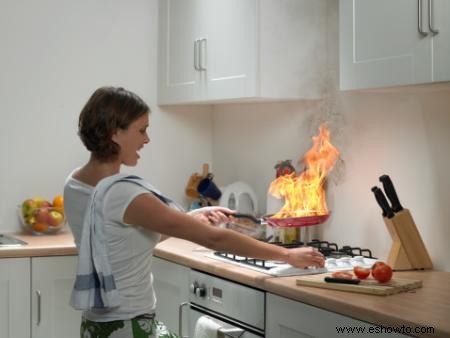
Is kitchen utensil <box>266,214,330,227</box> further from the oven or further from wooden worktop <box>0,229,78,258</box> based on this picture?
wooden worktop <box>0,229,78,258</box>

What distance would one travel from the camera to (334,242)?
318 centimetres

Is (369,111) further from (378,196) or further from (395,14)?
(395,14)

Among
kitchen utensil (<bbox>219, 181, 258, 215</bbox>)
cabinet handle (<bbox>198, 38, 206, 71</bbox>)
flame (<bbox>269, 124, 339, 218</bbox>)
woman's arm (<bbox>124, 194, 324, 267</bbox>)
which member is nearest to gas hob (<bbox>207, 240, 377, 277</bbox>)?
flame (<bbox>269, 124, 339, 218</bbox>)

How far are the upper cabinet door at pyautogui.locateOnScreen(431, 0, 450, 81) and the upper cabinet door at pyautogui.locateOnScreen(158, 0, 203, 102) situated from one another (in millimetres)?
1465

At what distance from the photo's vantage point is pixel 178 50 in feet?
12.2

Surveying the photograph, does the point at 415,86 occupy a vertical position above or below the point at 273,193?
above

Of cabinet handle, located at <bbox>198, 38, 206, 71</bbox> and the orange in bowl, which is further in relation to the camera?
the orange in bowl

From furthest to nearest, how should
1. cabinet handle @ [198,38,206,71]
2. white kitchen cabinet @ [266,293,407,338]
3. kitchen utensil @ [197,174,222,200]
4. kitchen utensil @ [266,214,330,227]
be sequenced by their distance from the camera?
1. kitchen utensil @ [197,174,222,200]
2. cabinet handle @ [198,38,206,71]
3. kitchen utensil @ [266,214,330,227]
4. white kitchen cabinet @ [266,293,407,338]

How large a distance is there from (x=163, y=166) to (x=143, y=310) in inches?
72.9

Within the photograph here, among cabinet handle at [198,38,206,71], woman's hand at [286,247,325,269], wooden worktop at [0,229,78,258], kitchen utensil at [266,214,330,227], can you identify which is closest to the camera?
woman's hand at [286,247,325,269]

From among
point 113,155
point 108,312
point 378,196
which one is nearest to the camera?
point 108,312

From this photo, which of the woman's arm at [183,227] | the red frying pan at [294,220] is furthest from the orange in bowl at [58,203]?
the woman's arm at [183,227]

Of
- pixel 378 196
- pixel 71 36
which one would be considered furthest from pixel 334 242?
pixel 71 36

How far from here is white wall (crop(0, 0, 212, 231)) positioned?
3.63 metres
